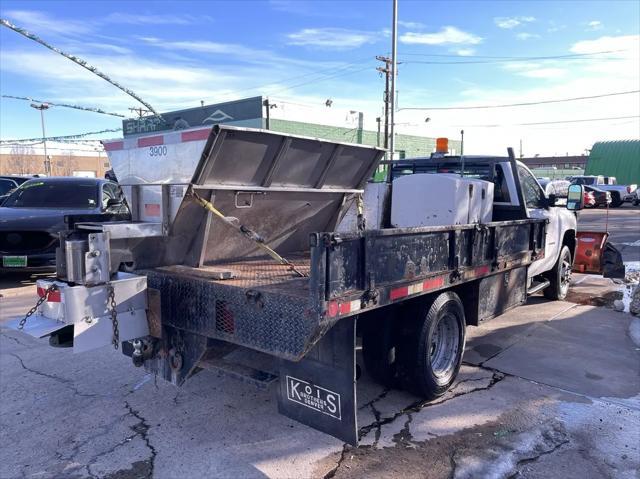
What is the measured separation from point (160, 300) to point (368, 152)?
2629 mm

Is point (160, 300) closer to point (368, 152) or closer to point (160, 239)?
point (160, 239)

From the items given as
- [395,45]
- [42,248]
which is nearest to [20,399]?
[42,248]

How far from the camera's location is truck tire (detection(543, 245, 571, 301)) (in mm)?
7826

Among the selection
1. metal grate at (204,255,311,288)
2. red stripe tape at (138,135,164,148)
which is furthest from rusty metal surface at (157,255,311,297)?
red stripe tape at (138,135,164,148)

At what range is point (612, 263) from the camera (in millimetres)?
8867

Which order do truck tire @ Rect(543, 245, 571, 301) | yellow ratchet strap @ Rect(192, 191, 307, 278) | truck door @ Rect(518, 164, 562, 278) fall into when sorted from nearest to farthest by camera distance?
yellow ratchet strap @ Rect(192, 191, 307, 278) → truck door @ Rect(518, 164, 562, 278) → truck tire @ Rect(543, 245, 571, 301)

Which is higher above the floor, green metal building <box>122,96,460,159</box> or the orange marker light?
green metal building <box>122,96,460,159</box>

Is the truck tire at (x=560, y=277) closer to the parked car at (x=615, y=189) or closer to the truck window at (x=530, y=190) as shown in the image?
the truck window at (x=530, y=190)

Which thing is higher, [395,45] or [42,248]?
[395,45]

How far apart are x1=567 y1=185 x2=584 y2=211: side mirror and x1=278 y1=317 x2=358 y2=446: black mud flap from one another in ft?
15.8

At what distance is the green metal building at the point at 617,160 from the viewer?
1890 inches

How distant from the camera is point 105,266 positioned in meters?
3.34

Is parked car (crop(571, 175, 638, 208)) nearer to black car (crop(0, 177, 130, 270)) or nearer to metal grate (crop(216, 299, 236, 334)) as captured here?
black car (crop(0, 177, 130, 270))

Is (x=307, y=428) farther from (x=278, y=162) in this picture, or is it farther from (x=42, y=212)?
A: (x=42, y=212)
